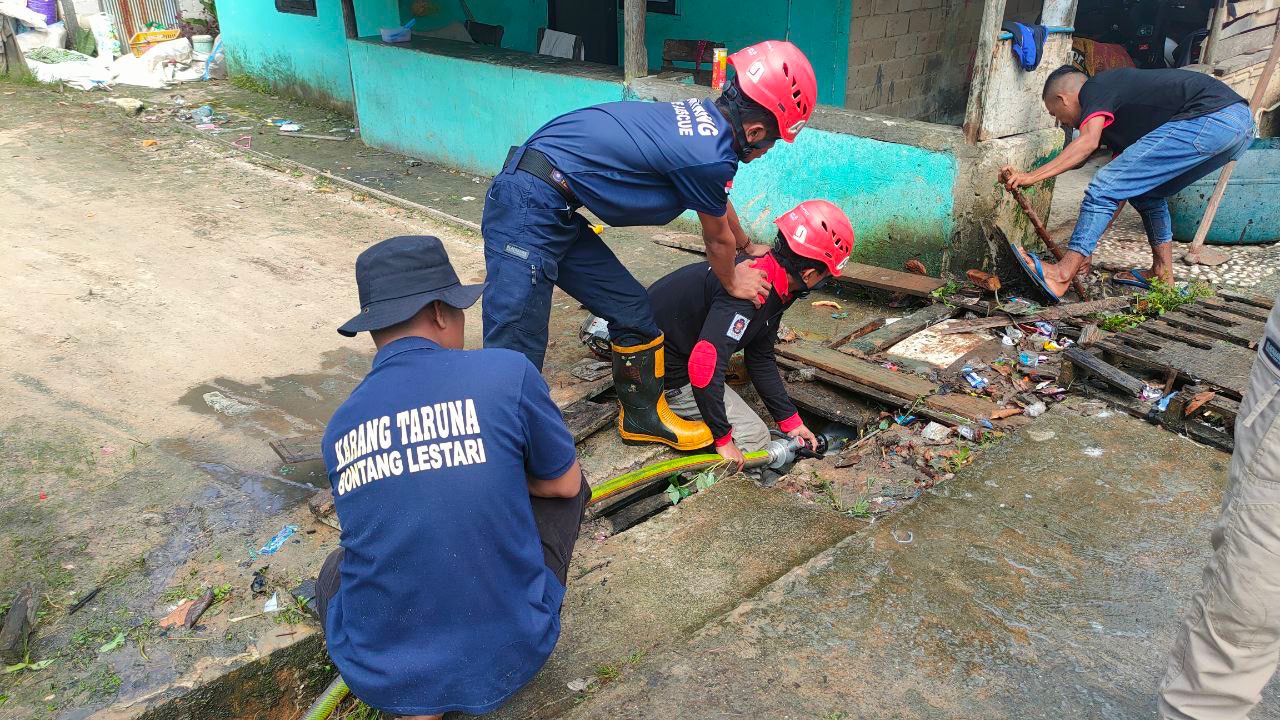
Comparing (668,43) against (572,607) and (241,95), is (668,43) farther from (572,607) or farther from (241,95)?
(241,95)

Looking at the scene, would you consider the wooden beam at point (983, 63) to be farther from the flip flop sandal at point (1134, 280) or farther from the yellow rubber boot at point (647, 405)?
the yellow rubber boot at point (647, 405)

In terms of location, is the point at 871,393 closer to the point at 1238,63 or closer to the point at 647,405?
the point at 647,405

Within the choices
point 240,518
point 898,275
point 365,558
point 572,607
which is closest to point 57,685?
point 240,518

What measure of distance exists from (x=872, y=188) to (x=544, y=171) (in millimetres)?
2975

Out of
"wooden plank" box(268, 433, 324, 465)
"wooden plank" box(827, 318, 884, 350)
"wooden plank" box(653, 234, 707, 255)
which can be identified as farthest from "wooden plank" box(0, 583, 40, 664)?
"wooden plank" box(653, 234, 707, 255)

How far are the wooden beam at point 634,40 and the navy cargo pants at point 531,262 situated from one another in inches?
139

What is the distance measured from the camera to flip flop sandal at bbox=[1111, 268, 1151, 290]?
5.48m

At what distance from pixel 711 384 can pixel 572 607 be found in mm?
1209

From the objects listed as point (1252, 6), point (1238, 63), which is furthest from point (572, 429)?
point (1252, 6)

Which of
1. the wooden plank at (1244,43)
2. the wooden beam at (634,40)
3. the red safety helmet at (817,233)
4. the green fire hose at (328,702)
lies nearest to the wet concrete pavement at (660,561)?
the green fire hose at (328,702)

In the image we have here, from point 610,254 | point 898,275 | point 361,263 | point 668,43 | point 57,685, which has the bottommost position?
point 57,685

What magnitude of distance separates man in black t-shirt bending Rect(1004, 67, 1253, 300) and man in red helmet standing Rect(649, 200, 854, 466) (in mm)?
1964

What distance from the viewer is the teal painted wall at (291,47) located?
10711 mm

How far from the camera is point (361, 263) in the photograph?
2.15 metres
